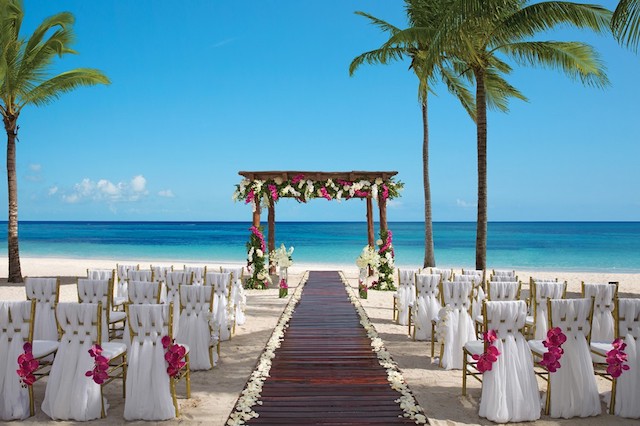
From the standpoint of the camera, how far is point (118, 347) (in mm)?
5637

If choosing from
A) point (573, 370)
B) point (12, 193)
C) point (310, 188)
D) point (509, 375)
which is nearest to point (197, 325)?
point (509, 375)

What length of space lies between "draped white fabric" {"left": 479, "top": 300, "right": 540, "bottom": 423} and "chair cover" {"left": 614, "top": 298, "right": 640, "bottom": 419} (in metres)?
0.92

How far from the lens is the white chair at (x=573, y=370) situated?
16.4 feet

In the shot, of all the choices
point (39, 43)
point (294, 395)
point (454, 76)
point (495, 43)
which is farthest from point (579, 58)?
point (39, 43)

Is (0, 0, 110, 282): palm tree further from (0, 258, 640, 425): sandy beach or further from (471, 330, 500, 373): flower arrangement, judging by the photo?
(471, 330, 500, 373): flower arrangement

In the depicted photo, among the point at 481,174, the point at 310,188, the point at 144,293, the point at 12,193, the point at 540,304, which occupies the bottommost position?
the point at 540,304

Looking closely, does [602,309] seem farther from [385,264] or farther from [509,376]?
[385,264]

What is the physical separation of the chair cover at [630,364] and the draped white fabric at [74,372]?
5357 millimetres

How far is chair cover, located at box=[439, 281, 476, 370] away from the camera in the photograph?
6730 millimetres

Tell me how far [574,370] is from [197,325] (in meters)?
4.64

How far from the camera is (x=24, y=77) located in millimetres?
→ 15805

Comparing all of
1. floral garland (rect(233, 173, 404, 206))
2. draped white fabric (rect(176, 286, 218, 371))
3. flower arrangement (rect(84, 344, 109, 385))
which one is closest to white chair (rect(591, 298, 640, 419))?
draped white fabric (rect(176, 286, 218, 371))

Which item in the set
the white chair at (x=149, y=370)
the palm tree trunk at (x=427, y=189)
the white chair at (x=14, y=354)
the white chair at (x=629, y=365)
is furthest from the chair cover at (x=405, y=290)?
the palm tree trunk at (x=427, y=189)

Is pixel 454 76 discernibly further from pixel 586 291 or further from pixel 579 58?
pixel 586 291
